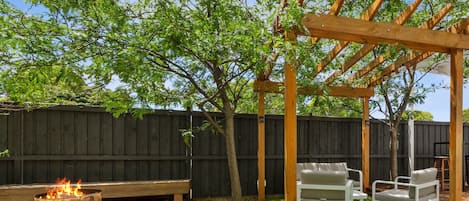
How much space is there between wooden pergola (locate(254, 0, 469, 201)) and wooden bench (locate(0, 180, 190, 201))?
1.51 m

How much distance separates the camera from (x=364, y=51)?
6043mm

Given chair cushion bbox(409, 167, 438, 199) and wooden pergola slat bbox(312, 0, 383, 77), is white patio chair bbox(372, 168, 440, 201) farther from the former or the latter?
wooden pergola slat bbox(312, 0, 383, 77)

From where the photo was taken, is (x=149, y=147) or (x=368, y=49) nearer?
(x=368, y=49)

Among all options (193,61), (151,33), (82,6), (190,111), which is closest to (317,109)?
(190,111)

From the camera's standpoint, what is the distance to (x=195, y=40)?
4418 millimetres

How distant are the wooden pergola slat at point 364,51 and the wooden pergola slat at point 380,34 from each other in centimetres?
23

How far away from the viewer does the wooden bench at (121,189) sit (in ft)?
17.0

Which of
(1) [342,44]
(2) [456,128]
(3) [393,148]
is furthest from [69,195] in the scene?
(3) [393,148]

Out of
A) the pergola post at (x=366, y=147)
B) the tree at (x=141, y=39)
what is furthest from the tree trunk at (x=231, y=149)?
the pergola post at (x=366, y=147)

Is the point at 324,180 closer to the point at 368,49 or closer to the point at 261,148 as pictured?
the point at 261,148

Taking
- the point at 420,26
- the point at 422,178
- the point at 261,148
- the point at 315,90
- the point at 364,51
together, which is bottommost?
the point at 422,178

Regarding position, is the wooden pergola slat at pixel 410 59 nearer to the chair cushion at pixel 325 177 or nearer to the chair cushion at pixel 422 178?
the chair cushion at pixel 422 178

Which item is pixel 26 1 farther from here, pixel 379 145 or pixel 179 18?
pixel 379 145

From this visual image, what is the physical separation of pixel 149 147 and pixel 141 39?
263cm
